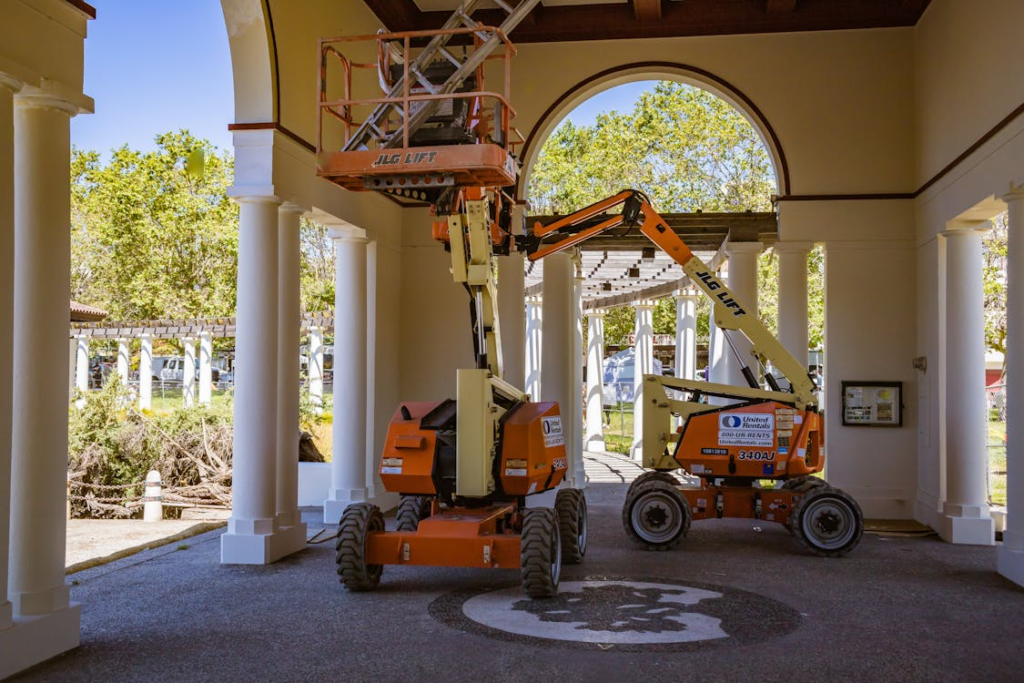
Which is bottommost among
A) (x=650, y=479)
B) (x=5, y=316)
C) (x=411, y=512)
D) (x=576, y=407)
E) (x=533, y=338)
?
(x=411, y=512)

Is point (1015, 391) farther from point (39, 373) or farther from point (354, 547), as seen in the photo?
point (39, 373)

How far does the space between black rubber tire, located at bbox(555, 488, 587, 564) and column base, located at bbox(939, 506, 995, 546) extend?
201 inches

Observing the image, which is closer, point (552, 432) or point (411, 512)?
point (552, 432)

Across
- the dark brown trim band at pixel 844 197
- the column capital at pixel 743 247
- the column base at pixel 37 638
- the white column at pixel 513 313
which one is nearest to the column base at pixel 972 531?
the dark brown trim band at pixel 844 197

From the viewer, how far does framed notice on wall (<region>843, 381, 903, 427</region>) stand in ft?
47.4

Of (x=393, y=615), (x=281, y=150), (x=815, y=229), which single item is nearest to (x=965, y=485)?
(x=815, y=229)

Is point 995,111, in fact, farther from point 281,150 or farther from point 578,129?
point 578,129

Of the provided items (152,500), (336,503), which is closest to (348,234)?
(336,503)

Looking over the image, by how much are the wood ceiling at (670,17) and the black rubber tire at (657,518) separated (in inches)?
278

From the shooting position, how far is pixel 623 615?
8.32m

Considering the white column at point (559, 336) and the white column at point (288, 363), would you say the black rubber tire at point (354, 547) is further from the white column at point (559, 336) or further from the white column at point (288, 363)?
the white column at point (559, 336)

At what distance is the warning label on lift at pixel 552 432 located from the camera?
973 cm

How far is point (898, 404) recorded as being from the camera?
47.3ft

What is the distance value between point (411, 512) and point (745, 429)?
4114 millimetres
